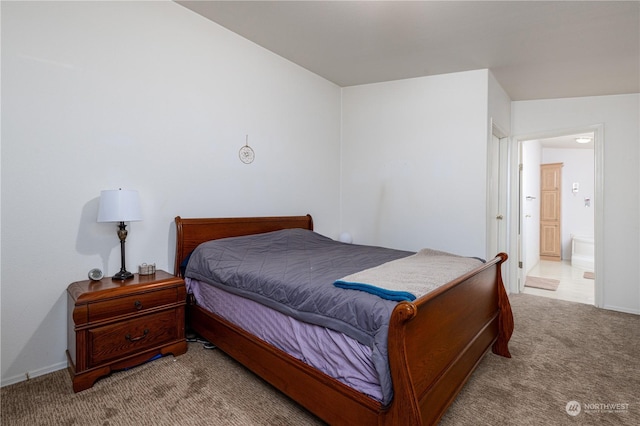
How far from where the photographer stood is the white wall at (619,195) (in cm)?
341

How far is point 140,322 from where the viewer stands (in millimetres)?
2047

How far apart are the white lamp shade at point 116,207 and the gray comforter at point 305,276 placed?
1.99ft

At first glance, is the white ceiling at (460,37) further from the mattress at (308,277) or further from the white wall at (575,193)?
the white wall at (575,193)

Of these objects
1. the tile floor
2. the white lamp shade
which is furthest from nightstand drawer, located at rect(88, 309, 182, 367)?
the tile floor

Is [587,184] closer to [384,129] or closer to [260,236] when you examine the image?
[384,129]

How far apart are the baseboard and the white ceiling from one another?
2881 mm

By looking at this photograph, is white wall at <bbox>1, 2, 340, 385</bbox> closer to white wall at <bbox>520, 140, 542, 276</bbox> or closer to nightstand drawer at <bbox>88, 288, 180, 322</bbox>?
nightstand drawer at <bbox>88, 288, 180, 322</bbox>

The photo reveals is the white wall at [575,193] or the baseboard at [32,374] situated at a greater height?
the white wall at [575,193]

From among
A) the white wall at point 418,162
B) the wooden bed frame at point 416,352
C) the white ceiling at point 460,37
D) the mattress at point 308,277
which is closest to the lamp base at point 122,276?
the mattress at point 308,277

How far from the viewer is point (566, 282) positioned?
4773 millimetres

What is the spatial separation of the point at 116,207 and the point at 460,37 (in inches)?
119

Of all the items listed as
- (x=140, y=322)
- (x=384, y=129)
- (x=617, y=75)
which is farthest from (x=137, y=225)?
(x=617, y=75)

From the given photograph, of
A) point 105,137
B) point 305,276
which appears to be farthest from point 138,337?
point 105,137

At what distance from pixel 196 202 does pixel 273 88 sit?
1538 mm
